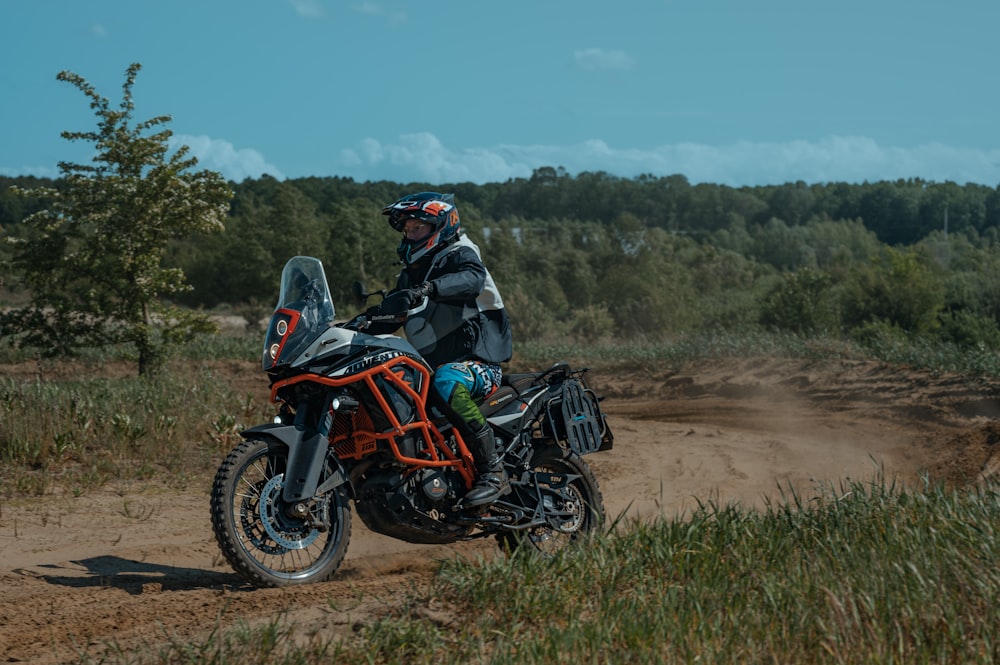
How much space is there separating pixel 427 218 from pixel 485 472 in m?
1.67

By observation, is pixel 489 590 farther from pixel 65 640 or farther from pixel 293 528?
pixel 65 640

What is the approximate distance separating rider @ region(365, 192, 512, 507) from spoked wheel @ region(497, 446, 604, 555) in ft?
1.29

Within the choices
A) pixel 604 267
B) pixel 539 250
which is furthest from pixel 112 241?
pixel 539 250

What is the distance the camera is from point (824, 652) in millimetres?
4418

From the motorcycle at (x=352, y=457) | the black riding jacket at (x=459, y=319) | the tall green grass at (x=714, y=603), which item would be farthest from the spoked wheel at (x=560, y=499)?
the tall green grass at (x=714, y=603)

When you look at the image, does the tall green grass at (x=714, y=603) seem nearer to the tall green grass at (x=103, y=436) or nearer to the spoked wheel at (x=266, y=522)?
the spoked wheel at (x=266, y=522)

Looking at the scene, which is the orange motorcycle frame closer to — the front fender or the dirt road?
the front fender

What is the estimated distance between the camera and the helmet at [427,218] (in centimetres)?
672

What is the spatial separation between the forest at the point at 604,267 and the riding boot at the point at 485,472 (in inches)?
389

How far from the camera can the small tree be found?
14469 mm

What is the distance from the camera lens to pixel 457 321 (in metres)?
6.85

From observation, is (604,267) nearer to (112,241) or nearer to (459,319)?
(112,241)

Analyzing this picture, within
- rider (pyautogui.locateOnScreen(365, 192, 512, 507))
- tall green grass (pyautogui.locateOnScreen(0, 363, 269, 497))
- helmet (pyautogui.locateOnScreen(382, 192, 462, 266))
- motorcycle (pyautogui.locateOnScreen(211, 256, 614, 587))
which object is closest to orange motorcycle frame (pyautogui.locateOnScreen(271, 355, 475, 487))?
motorcycle (pyautogui.locateOnScreen(211, 256, 614, 587))

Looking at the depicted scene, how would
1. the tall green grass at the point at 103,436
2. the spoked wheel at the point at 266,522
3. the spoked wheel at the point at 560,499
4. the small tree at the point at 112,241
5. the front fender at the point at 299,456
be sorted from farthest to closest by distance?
the small tree at the point at 112,241
the tall green grass at the point at 103,436
the spoked wheel at the point at 560,499
the front fender at the point at 299,456
the spoked wheel at the point at 266,522
